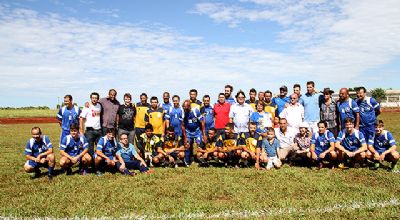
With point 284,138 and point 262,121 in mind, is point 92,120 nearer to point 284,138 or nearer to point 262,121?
point 262,121

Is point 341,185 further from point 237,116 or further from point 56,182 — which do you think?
point 56,182

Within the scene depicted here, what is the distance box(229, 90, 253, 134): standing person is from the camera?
30.4 ft

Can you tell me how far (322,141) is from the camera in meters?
8.63

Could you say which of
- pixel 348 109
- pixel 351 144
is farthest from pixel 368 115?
pixel 351 144

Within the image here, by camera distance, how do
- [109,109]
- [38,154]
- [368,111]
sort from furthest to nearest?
[109,109], [368,111], [38,154]

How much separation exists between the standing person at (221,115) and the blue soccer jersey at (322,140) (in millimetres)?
2462

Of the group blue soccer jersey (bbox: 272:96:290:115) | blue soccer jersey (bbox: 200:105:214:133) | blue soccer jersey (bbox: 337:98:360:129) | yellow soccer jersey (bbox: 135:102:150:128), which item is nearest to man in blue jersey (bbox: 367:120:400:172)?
blue soccer jersey (bbox: 337:98:360:129)

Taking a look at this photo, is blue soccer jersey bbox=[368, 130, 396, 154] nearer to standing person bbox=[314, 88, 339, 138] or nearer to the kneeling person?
standing person bbox=[314, 88, 339, 138]

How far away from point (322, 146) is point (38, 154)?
7394 millimetres

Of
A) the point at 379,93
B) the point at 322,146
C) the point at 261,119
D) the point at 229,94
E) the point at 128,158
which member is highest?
the point at 379,93

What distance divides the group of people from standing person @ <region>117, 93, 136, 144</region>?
0.03 m

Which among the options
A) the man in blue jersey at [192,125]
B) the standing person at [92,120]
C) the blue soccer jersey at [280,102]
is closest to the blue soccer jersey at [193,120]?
the man in blue jersey at [192,125]

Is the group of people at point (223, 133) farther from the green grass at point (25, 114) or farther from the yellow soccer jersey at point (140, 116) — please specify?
the green grass at point (25, 114)

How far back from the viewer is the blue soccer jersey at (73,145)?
8297 mm
